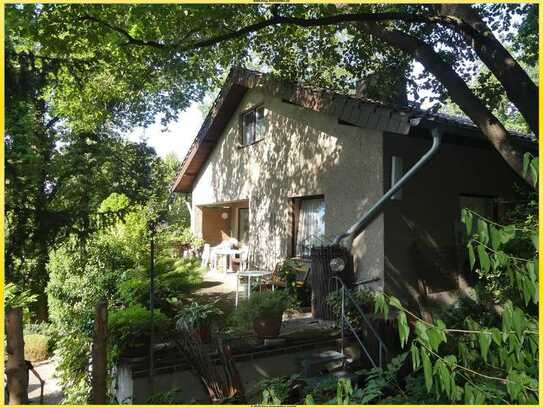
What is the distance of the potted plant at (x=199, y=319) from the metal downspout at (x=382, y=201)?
9.43 ft

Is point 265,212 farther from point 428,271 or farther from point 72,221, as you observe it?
point 72,221

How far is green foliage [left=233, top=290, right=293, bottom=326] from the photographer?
545 centimetres

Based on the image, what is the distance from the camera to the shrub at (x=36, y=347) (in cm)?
1034

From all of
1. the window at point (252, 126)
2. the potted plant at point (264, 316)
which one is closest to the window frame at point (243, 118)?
the window at point (252, 126)

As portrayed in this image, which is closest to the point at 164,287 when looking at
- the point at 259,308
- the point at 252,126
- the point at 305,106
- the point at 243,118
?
the point at 259,308

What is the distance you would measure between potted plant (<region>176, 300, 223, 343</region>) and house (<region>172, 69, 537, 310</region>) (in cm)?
305

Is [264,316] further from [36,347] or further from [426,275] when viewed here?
[36,347]

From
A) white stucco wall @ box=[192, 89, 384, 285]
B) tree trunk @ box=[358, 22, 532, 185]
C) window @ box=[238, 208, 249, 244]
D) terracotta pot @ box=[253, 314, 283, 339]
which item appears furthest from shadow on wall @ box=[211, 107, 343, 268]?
terracotta pot @ box=[253, 314, 283, 339]

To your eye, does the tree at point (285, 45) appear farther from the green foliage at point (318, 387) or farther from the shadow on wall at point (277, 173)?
the green foliage at point (318, 387)

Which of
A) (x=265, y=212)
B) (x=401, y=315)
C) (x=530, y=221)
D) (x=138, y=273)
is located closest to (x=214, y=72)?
(x=265, y=212)

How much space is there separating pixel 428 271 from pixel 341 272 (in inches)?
65.7

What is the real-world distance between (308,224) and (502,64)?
480 centimetres

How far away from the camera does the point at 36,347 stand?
10383 mm

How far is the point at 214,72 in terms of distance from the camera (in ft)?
31.5
